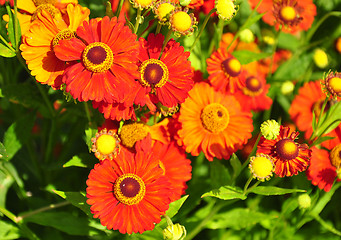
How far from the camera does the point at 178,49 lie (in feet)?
3.10

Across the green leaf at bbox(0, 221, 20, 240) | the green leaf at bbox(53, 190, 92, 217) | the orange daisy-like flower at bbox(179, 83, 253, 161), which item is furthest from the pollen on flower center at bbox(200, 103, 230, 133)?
the green leaf at bbox(0, 221, 20, 240)

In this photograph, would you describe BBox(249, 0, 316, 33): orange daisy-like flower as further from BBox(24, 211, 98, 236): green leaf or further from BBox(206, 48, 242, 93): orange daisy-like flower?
BBox(24, 211, 98, 236): green leaf

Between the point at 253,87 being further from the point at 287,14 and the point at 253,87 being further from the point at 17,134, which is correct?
the point at 17,134

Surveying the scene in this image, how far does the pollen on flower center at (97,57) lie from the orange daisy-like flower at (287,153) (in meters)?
0.46

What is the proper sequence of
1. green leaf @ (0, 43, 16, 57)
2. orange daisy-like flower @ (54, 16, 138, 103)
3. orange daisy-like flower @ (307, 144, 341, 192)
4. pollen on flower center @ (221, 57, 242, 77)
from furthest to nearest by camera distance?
1. pollen on flower center @ (221, 57, 242, 77)
2. orange daisy-like flower @ (307, 144, 341, 192)
3. green leaf @ (0, 43, 16, 57)
4. orange daisy-like flower @ (54, 16, 138, 103)

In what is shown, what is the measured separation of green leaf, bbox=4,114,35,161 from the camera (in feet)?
3.90

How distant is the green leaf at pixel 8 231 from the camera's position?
3.83 feet

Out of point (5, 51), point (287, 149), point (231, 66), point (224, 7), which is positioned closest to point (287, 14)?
point (231, 66)

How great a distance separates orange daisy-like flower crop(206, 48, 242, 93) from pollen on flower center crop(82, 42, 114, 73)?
0.38m

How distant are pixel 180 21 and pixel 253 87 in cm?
65

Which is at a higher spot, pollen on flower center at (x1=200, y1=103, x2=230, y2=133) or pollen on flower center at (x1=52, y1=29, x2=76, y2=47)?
pollen on flower center at (x1=52, y1=29, x2=76, y2=47)

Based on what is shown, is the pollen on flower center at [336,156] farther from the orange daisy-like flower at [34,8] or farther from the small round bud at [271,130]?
the orange daisy-like flower at [34,8]

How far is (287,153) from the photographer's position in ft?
3.19

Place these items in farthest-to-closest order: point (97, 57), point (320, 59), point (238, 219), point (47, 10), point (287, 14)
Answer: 1. point (320, 59)
2. point (287, 14)
3. point (238, 219)
4. point (47, 10)
5. point (97, 57)
